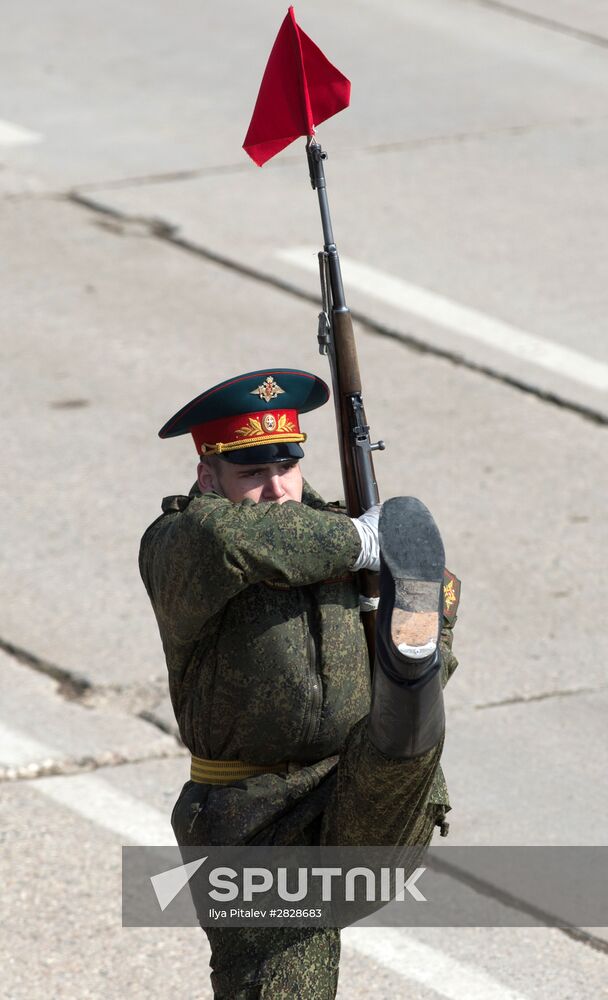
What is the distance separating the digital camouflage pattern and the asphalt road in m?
1.04

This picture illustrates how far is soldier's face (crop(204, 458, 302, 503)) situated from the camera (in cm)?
362

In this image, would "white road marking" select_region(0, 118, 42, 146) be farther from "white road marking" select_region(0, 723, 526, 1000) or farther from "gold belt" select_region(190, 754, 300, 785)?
"gold belt" select_region(190, 754, 300, 785)

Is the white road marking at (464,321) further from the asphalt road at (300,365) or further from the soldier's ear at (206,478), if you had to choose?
the soldier's ear at (206,478)

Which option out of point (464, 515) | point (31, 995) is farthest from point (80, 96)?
point (31, 995)

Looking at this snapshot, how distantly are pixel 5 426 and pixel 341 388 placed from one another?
4.52 m

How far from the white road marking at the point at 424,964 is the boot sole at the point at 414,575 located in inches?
69.5

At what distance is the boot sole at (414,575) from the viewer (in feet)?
10.0

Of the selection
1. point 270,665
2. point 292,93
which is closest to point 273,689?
point 270,665

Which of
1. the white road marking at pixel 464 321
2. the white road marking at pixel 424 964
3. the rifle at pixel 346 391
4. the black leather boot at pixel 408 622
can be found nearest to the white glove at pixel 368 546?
the rifle at pixel 346 391

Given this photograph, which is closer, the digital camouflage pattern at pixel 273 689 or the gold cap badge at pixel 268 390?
the digital camouflage pattern at pixel 273 689

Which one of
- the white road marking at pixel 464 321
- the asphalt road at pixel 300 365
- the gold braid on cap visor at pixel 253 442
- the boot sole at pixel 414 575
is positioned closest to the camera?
the boot sole at pixel 414 575

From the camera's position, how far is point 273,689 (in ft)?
11.6

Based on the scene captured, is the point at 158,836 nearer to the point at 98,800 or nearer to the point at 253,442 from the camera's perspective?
the point at 98,800

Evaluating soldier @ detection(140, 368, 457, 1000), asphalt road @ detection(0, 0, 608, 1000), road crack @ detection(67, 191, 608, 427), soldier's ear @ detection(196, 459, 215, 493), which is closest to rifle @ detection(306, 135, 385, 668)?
soldier @ detection(140, 368, 457, 1000)
